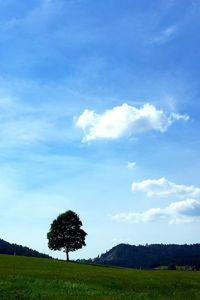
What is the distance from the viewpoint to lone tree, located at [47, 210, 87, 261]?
4798 inches

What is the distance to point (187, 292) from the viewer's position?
48.7 meters

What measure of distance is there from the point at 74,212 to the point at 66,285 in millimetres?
80038

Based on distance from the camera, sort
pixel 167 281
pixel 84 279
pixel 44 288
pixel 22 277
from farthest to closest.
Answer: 1. pixel 167 281
2. pixel 84 279
3. pixel 22 277
4. pixel 44 288

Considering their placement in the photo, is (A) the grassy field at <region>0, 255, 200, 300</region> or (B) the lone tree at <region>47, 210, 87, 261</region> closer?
(A) the grassy field at <region>0, 255, 200, 300</region>

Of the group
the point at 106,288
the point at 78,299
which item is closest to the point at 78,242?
the point at 106,288

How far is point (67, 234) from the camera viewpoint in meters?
122

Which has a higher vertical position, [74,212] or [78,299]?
[74,212]

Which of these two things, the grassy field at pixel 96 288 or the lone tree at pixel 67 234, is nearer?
the grassy field at pixel 96 288

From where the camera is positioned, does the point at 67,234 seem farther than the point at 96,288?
Yes

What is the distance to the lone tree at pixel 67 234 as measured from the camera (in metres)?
122

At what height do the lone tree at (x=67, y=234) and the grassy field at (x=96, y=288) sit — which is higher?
the lone tree at (x=67, y=234)

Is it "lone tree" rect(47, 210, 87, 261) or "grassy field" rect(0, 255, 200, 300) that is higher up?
"lone tree" rect(47, 210, 87, 261)

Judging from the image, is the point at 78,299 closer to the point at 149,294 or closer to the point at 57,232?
the point at 149,294

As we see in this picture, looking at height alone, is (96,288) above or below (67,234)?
below
